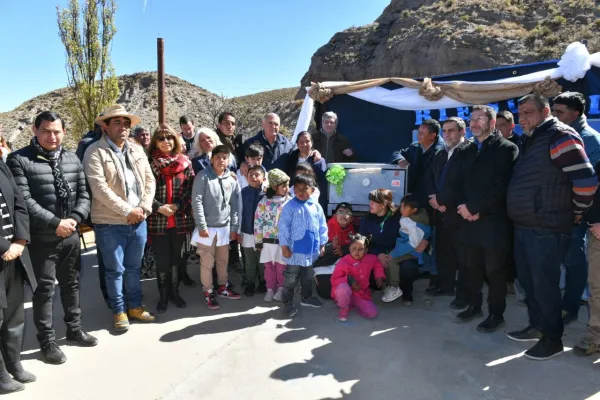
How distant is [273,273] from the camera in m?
4.37

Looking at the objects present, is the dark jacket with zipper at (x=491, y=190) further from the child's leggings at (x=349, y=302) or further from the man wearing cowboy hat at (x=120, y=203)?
the man wearing cowboy hat at (x=120, y=203)

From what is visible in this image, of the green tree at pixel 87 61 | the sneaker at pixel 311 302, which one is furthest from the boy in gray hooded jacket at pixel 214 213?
the green tree at pixel 87 61

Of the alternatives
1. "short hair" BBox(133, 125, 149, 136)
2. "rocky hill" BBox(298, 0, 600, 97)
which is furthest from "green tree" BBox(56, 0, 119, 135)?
"rocky hill" BBox(298, 0, 600, 97)

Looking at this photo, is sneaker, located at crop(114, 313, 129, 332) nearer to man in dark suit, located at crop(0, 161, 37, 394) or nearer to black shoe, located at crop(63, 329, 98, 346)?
black shoe, located at crop(63, 329, 98, 346)

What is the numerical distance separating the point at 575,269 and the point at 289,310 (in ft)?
8.45

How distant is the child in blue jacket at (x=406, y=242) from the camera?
13.8 feet

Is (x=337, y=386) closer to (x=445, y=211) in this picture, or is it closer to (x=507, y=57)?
(x=445, y=211)

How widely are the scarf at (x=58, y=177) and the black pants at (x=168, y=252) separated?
1.01 meters

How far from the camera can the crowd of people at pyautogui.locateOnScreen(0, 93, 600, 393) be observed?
2893 millimetres

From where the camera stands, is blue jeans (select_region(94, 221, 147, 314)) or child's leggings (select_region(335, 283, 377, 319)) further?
child's leggings (select_region(335, 283, 377, 319))

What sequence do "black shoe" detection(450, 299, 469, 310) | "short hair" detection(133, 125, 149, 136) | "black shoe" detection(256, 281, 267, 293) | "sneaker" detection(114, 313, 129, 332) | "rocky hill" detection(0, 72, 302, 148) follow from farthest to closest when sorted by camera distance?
"rocky hill" detection(0, 72, 302, 148) → "short hair" detection(133, 125, 149, 136) → "black shoe" detection(256, 281, 267, 293) → "black shoe" detection(450, 299, 469, 310) → "sneaker" detection(114, 313, 129, 332)

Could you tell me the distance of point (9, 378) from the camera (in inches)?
105

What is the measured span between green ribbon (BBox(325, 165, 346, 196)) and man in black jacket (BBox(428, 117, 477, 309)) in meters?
1.13

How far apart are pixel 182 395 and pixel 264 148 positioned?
302 cm
